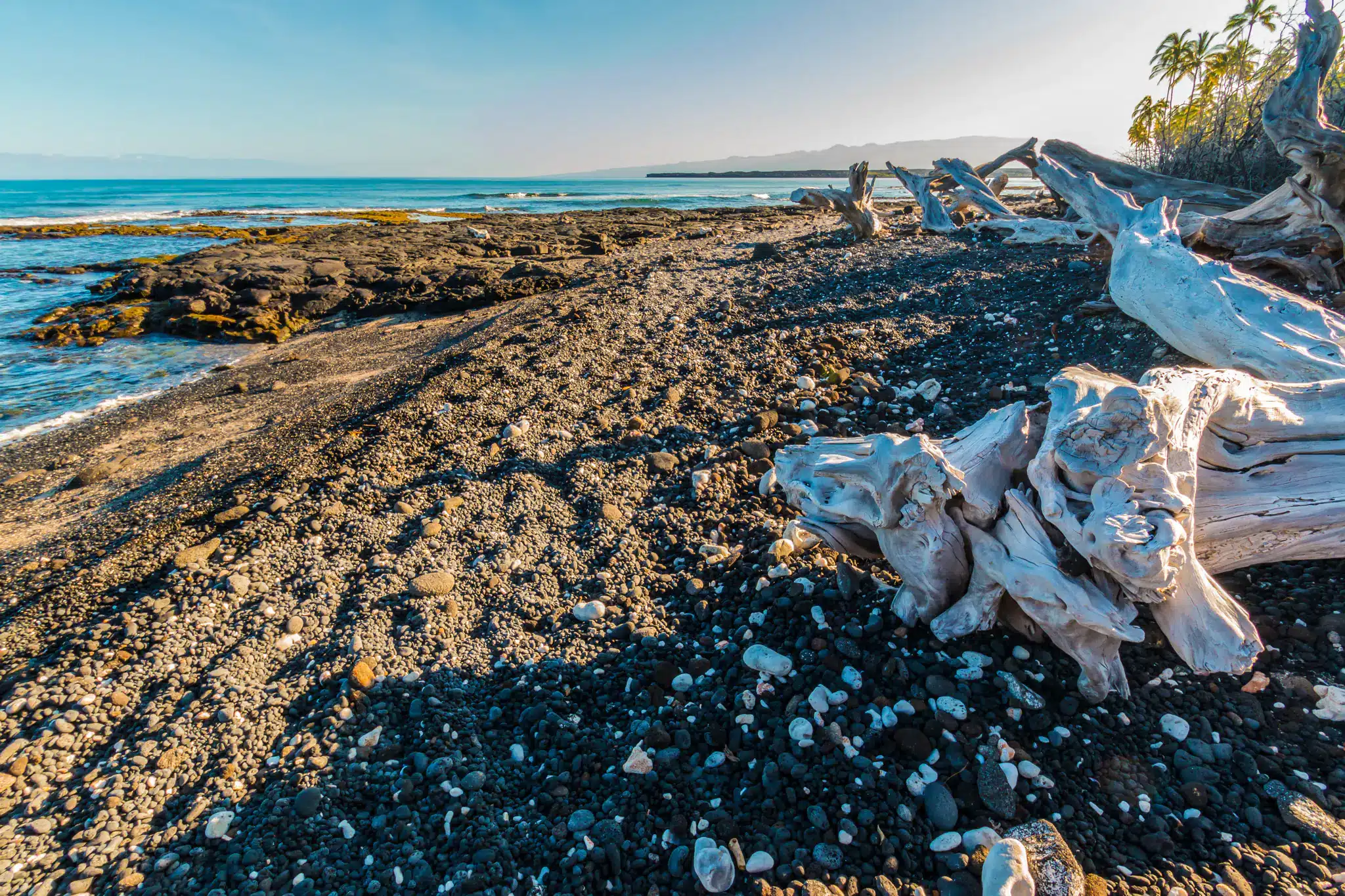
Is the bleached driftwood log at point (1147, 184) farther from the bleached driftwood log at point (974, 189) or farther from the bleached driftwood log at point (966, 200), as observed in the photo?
the bleached driftwood log at point (966, 200)

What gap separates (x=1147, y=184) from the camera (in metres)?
9.00

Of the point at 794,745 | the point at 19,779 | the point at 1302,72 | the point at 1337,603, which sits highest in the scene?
the point at 1302,72

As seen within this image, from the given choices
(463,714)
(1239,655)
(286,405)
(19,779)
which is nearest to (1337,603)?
(1239,655)

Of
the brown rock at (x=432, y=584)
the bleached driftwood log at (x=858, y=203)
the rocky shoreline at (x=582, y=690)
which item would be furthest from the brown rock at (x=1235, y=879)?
the bleached driftwood log at (x=858, y=203)

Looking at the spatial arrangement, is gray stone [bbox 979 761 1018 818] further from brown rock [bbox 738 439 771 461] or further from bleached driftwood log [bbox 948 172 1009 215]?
bleached driftwood log [bbox 948 172 1009 215]

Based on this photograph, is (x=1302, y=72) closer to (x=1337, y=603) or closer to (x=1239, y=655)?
(x=1337, y=603)

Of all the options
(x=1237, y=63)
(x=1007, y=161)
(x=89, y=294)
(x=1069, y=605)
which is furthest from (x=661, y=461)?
(x=1237, y=63)

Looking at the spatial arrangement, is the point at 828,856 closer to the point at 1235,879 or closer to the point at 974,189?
the point at 1235,879

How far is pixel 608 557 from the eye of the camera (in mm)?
3898

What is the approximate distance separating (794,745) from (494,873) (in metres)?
1.24

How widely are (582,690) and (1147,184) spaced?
11.3m

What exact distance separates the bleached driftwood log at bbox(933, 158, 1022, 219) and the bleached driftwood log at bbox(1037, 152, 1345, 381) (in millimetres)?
7830

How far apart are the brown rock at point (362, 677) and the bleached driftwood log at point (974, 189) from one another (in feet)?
44.7

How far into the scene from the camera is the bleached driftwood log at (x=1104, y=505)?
2242 millimetres
